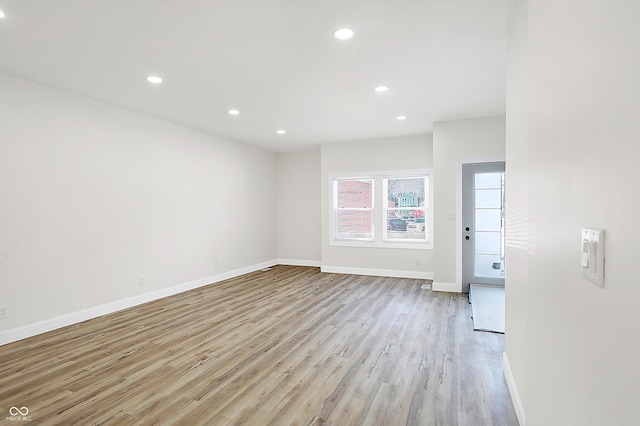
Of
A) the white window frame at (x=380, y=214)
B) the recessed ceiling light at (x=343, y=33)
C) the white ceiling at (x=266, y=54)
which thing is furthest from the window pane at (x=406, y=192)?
the recessed ceiling light at (x=343, y=33)

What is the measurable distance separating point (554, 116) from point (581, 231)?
0.43 meters

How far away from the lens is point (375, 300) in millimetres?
5047

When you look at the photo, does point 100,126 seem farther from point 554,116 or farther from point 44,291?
point 554,116

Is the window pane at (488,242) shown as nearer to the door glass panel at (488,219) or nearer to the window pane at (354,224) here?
the door glass panel at (488,219)

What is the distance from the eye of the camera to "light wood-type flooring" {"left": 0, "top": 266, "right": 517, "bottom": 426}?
2262mm

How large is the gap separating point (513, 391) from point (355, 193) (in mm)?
5289

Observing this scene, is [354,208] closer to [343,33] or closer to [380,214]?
[380,214]

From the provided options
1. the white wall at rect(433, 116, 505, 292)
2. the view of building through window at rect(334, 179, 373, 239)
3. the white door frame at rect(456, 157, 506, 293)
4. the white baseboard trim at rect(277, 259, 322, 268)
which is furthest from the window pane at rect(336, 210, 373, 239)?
the white door frame at rect(456, 157, 506, 293)

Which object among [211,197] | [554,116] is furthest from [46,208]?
[554,116]

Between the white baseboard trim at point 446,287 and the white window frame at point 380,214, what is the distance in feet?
3.06

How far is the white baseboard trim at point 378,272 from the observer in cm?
650

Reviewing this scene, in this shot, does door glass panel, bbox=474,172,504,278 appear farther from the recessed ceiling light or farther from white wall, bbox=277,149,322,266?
the recessed ceiling light

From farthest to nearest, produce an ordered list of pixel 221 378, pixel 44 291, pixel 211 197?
1. pixel 211 197
2. pixel 44 291
3. pixel 221 378

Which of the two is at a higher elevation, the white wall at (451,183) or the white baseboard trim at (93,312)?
the white wall at (451,183)
